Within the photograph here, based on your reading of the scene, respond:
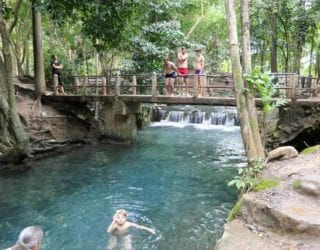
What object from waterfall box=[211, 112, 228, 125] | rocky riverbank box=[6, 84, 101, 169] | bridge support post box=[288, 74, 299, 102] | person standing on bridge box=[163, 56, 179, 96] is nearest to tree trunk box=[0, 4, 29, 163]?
rocky riverbank box=[6, 84, 101, 169]

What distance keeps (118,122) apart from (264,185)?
11.6 metres

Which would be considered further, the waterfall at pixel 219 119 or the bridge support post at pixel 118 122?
the waterfall at pixel 219 119

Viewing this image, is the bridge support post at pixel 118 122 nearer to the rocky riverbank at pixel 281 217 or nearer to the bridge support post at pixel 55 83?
the bridge support post at pixel 55 83

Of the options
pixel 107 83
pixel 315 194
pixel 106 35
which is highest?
pixel 106 35

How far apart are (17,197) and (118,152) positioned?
578cm

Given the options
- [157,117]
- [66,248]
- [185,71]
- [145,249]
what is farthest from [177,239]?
[157,117]

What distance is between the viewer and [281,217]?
4785mm

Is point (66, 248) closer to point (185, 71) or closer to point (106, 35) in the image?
point (106, 35)

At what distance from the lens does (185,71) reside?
14.3 m

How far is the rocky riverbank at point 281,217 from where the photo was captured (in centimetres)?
451

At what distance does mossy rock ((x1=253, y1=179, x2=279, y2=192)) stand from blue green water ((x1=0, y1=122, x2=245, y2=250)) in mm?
2024

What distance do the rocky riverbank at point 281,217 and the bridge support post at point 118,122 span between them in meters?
10.9

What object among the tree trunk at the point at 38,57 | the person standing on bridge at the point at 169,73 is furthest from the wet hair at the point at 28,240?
the tree trunk at the point at 38,57

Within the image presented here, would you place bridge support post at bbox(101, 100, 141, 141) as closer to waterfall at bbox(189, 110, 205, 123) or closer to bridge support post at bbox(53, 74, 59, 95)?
bridge support post at bbox(53, 74, 59, 95)
